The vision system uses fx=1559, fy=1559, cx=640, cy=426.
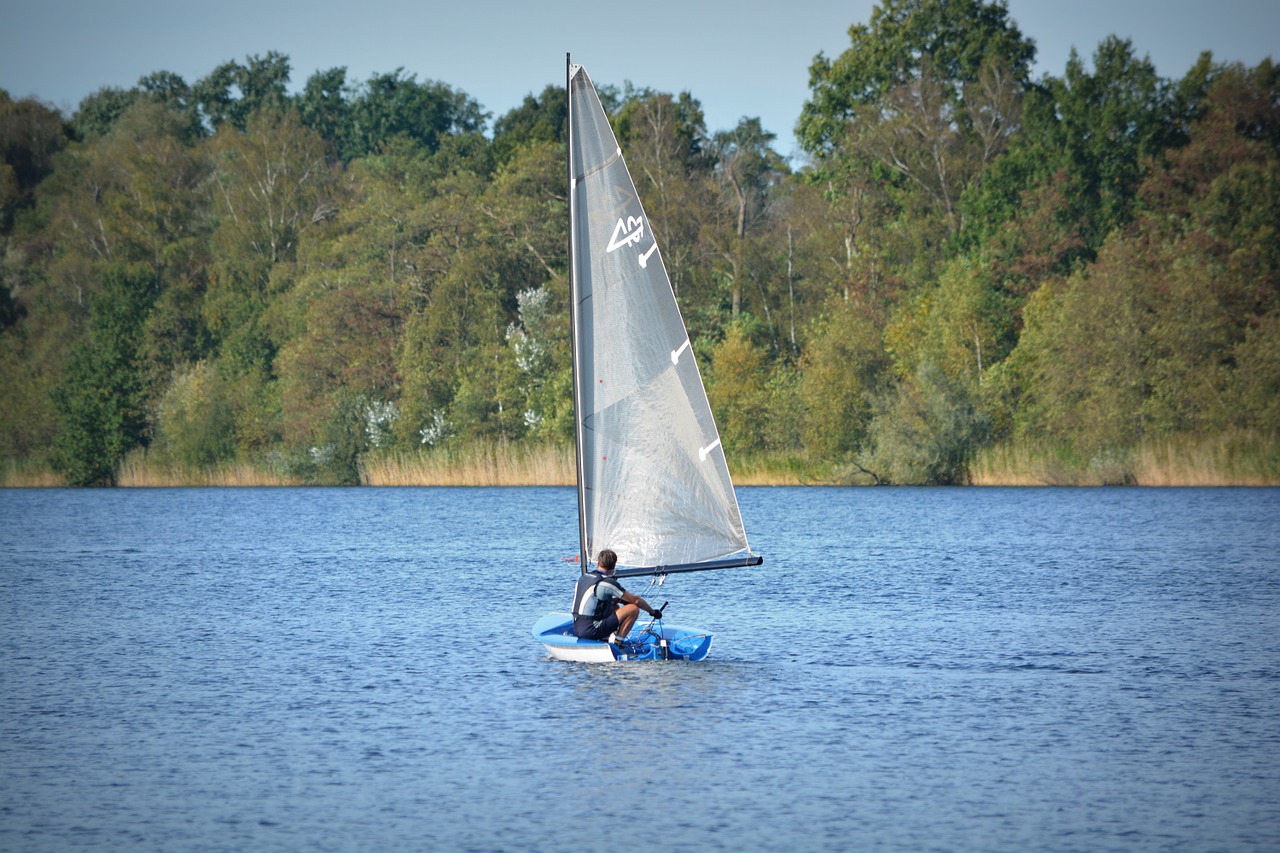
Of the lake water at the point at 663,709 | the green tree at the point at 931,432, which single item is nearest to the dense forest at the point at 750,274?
the green tree at the point at 931,432

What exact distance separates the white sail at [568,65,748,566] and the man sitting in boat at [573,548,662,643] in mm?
725

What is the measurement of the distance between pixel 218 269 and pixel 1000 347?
49054 mm

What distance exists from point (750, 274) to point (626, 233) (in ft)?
209

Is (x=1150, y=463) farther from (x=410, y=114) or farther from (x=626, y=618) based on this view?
(x=410, y=114)

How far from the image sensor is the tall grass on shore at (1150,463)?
205 feet

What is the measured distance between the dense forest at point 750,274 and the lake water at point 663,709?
28344 mm

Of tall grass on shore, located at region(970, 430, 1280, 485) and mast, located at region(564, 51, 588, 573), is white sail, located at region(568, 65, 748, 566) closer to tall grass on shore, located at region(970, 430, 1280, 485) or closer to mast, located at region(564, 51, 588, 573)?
mast, located at region(564, 51, 588, 573)

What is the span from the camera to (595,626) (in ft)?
69.4

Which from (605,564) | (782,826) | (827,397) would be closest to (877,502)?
(827,397)

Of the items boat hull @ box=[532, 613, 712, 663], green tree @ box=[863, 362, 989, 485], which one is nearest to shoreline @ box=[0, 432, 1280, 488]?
green tree @ box=[863, 362, 989, 485]

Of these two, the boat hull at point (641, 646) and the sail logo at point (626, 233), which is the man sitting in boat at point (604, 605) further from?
the sail logo at point (626, 233)

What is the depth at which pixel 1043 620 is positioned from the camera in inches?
1117

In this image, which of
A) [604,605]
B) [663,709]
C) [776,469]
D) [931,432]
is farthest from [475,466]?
[663,709]

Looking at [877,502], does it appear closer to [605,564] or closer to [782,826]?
[605,564]
